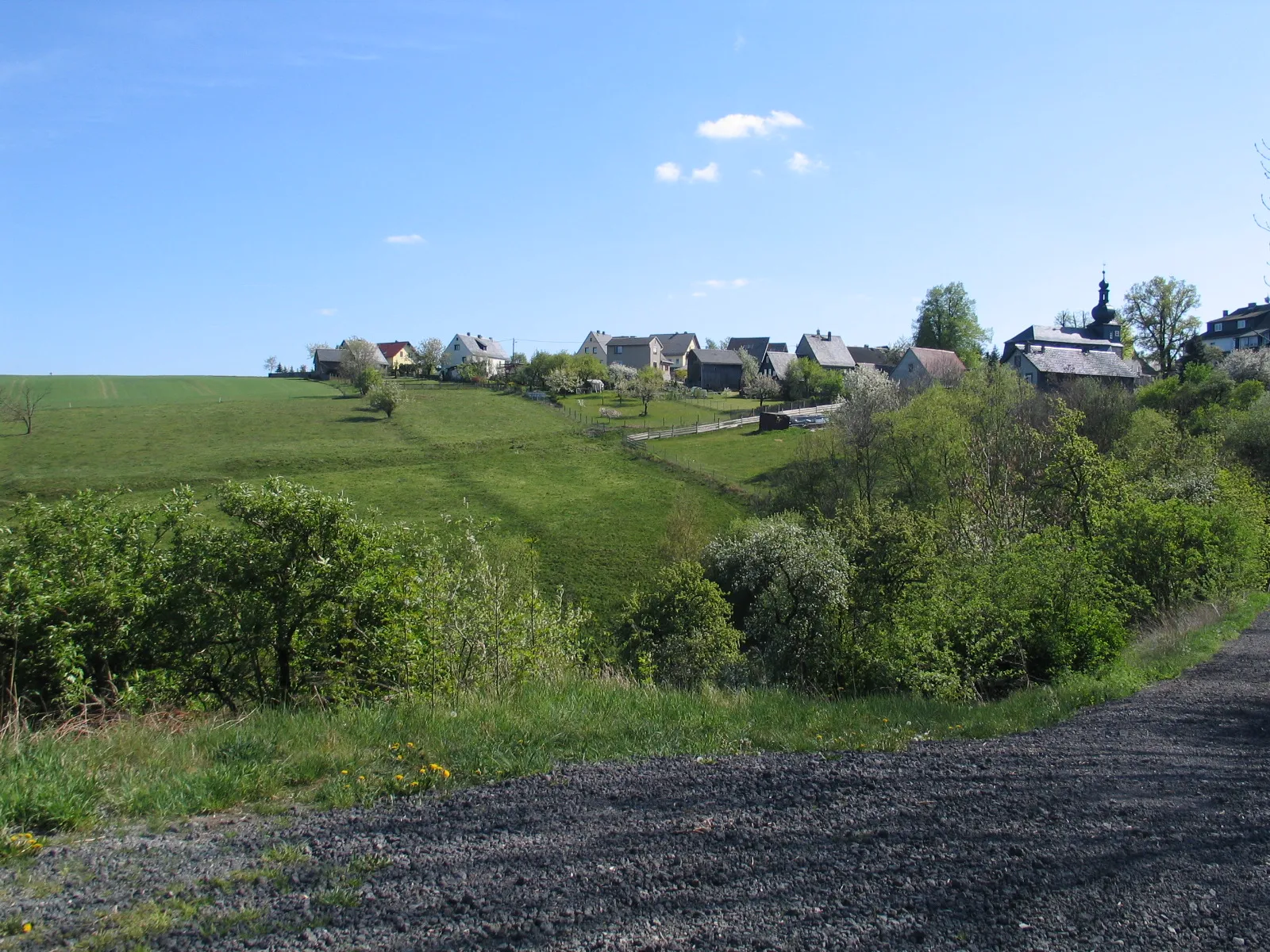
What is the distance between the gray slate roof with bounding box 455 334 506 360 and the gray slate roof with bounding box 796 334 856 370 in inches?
2360

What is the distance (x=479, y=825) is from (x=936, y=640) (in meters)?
12.4

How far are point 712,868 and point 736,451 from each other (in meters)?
58.7

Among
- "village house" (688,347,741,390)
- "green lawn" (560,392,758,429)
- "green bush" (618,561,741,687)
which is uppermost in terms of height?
"village house" (688,347,741,390)

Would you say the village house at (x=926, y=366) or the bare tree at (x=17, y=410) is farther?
the village house at (x=926, y=366)

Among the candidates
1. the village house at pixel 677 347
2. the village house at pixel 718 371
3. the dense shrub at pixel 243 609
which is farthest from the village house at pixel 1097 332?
the dense shrub at pixel 243 609

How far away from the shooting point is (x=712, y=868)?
4480mm

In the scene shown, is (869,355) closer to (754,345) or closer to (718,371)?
(754,345)

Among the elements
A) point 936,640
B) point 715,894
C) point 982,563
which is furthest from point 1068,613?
point 715,894

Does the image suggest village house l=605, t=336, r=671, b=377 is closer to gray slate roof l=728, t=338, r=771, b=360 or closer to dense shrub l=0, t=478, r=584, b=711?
gray slate roof l=728, t=338, r=771, b=360

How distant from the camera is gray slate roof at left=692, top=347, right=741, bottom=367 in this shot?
112188 millimetres

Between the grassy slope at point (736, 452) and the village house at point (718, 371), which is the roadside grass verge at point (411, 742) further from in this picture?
the village house at point (718, 371)

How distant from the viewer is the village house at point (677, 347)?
128000mm

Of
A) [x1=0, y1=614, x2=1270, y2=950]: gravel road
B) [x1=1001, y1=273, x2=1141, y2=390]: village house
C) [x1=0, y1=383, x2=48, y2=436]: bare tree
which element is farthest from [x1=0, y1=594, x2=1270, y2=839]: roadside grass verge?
[x1=0, y1=383, x2=48, y2=436]: bare tree

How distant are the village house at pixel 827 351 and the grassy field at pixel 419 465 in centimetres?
4136
